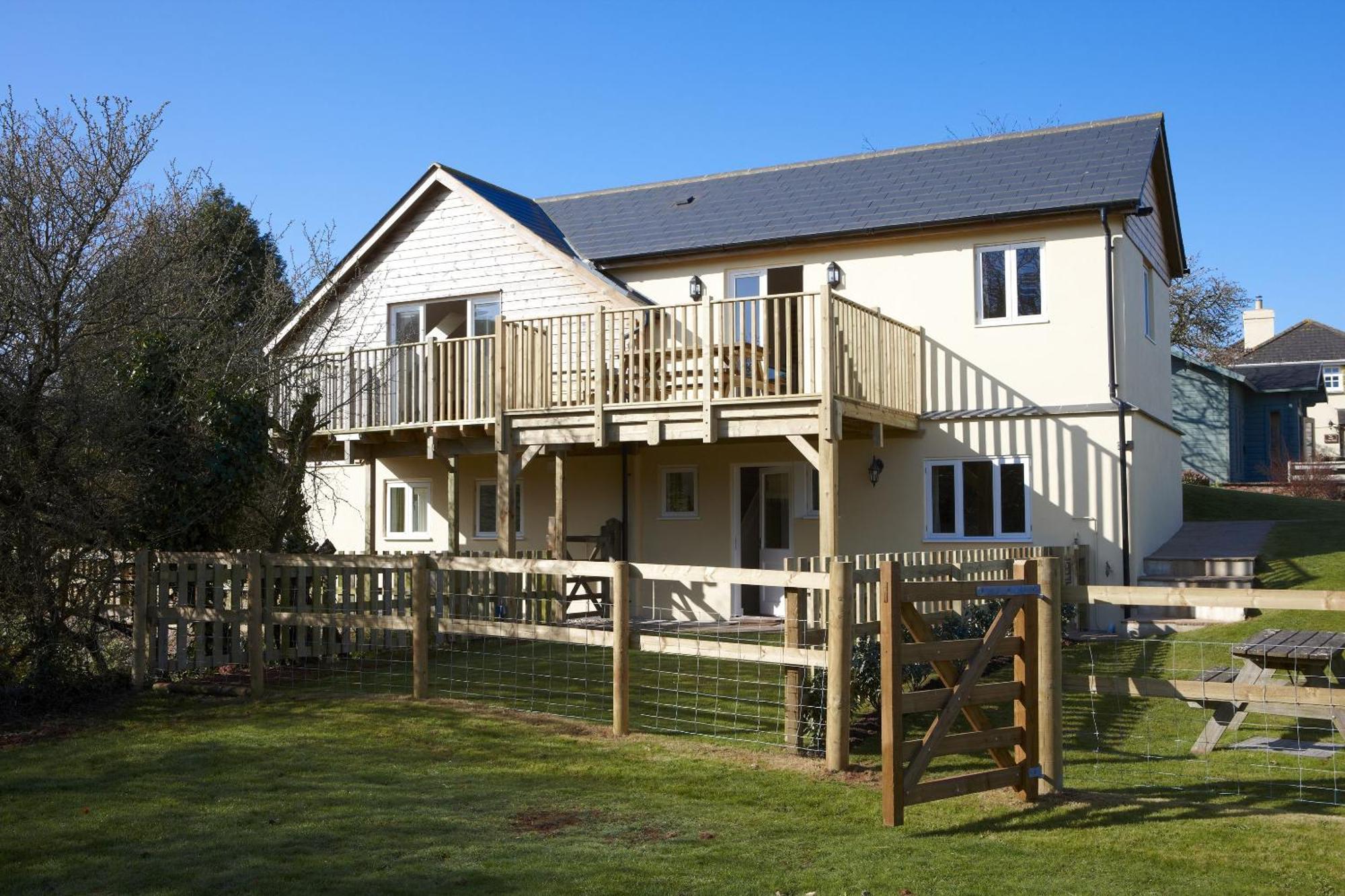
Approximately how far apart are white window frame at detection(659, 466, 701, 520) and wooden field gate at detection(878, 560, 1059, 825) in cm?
1153

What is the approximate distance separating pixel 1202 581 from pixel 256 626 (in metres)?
12.6

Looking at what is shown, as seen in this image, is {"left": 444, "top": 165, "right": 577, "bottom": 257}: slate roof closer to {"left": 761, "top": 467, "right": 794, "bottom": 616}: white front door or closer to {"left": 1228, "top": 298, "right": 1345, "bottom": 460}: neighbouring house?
{"left": 761, "top": 467, "right": 794, "bottom": 616}: white front door

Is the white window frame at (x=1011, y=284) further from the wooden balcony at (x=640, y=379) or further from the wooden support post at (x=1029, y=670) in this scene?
the wooden support post at (x=1029, y=670)

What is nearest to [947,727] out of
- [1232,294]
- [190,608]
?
[190,608]

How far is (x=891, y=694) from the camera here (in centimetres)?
704

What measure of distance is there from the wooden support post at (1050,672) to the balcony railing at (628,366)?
7.15m

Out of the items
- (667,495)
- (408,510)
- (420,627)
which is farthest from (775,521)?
(420,627)

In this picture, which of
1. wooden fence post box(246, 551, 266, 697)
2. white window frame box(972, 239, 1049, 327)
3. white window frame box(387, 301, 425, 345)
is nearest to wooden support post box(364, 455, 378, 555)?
white window frame box(387, 301, 425, 345)

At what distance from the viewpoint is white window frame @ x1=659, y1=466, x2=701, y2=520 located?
760 inches

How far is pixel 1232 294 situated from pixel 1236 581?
40013mm

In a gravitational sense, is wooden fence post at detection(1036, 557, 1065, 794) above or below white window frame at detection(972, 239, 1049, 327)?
below

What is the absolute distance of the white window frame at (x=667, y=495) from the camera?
19.3 m

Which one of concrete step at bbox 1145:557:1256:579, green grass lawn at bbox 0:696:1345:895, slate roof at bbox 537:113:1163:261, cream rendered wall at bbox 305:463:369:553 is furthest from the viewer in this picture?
cream rendered wall at bbox 305:463:369:553

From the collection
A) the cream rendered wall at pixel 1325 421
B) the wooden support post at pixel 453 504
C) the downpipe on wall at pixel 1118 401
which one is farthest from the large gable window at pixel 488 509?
the cream rendered wall at pixel 1325 421
